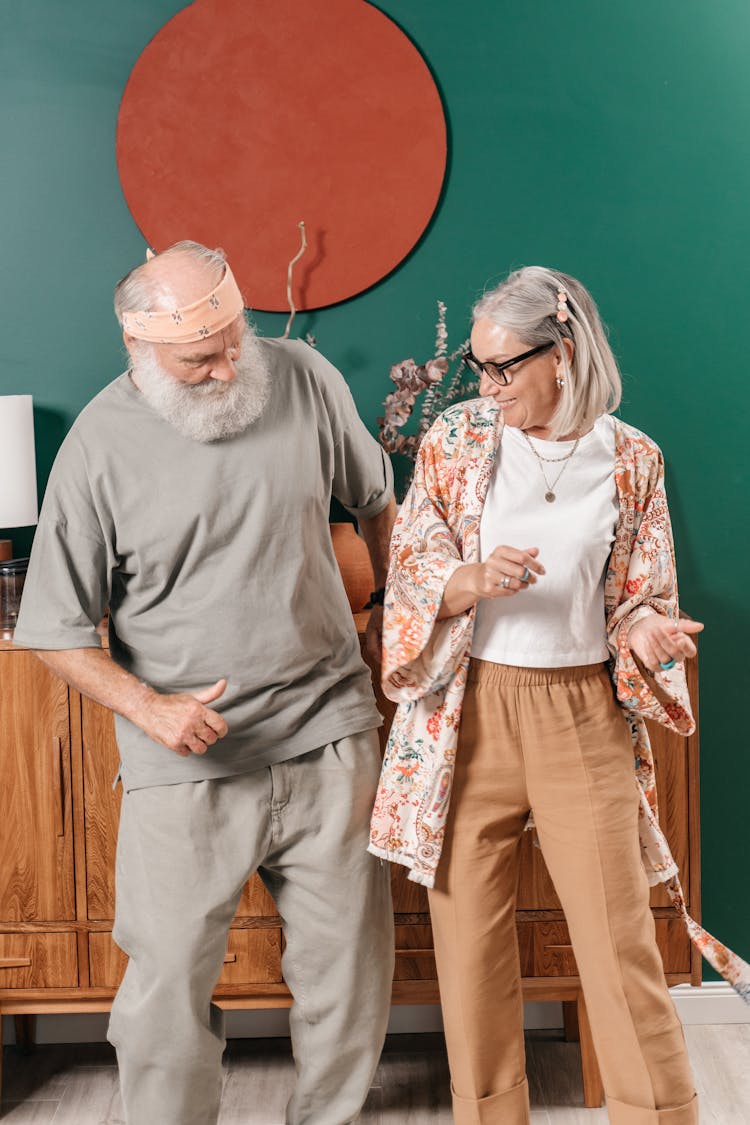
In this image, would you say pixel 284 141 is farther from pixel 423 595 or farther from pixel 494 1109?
pixel 494 1109

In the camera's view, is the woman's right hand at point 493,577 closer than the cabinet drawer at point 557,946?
Yes

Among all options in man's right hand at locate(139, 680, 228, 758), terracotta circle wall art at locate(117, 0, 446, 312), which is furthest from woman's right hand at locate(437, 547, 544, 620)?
terracotta circle wall art at locate(117, 0, 446, 312)

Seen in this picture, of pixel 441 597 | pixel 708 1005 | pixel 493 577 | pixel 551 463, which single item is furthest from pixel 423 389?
pixel 708 1005

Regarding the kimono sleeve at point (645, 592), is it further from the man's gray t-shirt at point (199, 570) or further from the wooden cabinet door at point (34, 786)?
the wooden cabinet door at point (34, 786)

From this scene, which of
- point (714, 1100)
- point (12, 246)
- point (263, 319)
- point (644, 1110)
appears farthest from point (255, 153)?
point (714, 1100)

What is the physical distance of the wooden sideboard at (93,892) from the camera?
228cm

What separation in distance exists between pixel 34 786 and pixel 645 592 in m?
1.26

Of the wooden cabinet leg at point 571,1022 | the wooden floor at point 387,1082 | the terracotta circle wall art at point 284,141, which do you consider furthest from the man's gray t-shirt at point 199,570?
the wooden cabinet leg at point 571,1022

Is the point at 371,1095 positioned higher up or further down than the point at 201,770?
further down

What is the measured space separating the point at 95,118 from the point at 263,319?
57 centimetres

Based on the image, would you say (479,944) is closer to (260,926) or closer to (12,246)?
(260,926)

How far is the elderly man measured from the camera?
1.90m

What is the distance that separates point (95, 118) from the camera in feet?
8.36

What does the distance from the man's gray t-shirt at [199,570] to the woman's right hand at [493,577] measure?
1.08 ft
